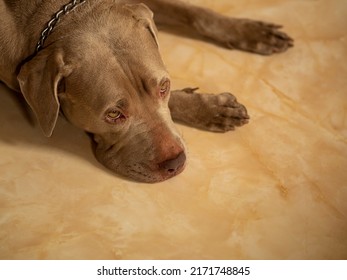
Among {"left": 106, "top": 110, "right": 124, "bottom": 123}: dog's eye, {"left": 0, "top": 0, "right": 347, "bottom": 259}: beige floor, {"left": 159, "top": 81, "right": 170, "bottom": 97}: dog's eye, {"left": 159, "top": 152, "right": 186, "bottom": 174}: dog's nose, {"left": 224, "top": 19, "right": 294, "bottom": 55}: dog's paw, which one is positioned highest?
{"left": 159, "top": 81, "right": 170, "bottom": 97}: dog's eye

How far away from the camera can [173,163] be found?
7.32 ft

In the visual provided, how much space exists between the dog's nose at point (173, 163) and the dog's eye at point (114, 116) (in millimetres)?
271

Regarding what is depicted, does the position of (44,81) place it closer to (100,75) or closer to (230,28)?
(100,75)

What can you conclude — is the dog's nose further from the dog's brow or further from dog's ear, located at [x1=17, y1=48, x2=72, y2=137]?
dog's ear, located at [x1=17, y1=48, x2=72, y2=137]

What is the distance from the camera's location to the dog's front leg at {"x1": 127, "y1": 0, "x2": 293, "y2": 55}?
114 inches

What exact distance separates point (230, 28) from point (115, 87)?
3.55 feet

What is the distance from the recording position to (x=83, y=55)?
2.07m

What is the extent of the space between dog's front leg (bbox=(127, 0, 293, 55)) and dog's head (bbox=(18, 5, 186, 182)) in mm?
642

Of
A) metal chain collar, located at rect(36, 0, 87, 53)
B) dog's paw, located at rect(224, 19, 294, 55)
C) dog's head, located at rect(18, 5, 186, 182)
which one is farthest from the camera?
dog's paw, located at rect(224, 19, 294, 55)

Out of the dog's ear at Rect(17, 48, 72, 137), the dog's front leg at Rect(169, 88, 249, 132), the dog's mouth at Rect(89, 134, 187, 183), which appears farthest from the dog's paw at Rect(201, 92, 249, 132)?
the dog's ear at Rect(17, 48, 72, 137)

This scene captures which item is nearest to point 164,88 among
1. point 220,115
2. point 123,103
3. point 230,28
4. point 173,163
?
point 123,103

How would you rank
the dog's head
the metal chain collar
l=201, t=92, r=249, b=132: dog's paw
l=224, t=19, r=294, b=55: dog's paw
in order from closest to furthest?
the dog's head, the metal chain collar, l=201, t=92, r=249, b=132: dog's paw, l=224, t=19, r=294, b=55: dog's paw

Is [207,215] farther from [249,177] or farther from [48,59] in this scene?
[48,59]

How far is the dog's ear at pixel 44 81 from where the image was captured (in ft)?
6.83
